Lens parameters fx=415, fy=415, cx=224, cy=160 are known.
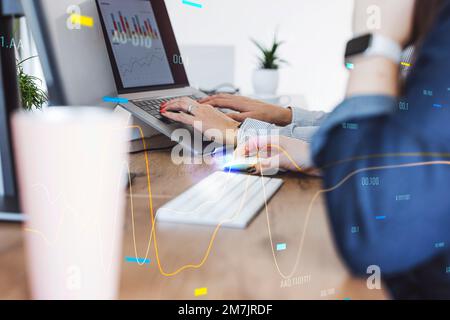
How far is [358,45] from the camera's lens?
1.36 ft

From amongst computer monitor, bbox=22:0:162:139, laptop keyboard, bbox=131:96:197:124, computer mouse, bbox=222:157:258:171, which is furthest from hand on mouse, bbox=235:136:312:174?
computer monitor, bbox=22:0:162:139

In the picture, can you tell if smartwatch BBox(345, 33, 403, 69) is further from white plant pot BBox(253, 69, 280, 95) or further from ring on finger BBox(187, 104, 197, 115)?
ring on finger BBox(187, 104, 197, 115)

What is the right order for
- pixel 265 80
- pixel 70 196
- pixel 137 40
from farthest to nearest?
pixel 265 80 < pixel 137 40 < pixel 70 196

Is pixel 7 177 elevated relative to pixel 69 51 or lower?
lower

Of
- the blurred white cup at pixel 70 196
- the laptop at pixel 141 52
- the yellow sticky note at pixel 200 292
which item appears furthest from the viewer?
the laptop at pixel 141 52

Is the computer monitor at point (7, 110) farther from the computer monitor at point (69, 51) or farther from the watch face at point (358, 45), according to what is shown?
the watch face at point (358, 45)

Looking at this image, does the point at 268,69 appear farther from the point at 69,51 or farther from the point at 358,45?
the point at 69,51

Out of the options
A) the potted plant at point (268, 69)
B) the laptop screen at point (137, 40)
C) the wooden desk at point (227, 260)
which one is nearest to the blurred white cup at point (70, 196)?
the wooden desk at point (227, 260)

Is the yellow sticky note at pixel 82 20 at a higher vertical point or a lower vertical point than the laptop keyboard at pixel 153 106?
higher

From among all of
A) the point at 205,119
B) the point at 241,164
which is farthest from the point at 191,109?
the point at 241,164

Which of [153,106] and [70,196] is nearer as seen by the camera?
[70,196]

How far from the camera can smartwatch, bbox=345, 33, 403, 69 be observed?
1.31 ft

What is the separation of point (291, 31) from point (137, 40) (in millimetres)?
188

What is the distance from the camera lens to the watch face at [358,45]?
0.41 meters
